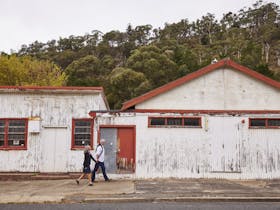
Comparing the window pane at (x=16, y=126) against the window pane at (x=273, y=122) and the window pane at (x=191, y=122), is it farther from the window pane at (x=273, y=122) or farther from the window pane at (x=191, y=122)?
the window pane at (x=273, y=122)

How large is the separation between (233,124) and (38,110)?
9.18 m

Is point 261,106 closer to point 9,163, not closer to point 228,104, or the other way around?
point 228,104

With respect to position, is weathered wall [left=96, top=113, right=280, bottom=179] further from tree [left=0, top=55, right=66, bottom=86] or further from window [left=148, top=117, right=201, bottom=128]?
tree [left=0, top=55, right=66, bottom=86]

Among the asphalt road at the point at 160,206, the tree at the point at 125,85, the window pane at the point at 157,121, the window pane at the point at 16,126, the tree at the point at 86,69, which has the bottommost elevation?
the asphalt road at the point at 160,206

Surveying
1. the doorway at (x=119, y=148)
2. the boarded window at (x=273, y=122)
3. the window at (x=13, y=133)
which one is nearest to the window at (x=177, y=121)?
the doorway at (x=119, y=148)

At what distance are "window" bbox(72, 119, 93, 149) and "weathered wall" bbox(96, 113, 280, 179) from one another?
68 cm

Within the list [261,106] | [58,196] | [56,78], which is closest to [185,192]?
[58,196]

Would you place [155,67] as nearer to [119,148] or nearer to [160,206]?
[119,148]

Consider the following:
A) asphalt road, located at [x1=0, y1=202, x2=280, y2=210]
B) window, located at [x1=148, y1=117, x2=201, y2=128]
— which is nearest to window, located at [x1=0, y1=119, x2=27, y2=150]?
asphalt road, located at [x1=0, y1=202, x2=280, y2=210]

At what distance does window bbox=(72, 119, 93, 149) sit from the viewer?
15539mm

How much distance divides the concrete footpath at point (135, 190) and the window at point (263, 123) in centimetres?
251

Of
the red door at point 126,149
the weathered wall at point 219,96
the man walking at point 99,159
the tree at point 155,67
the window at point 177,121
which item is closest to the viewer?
the man walking at point 99,159

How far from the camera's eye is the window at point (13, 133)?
1547 centimetres

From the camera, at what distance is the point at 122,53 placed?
67.8 metres
